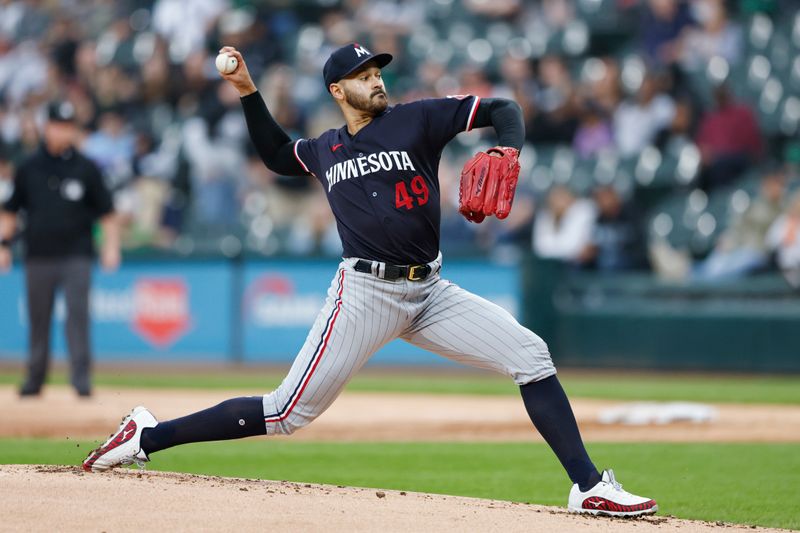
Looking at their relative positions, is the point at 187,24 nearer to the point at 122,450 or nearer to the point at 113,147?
the point at 113,147

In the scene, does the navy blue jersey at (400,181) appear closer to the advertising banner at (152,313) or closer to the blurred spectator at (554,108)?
the advertising banner at (152,313)

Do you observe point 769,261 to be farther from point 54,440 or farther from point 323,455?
point 54,440

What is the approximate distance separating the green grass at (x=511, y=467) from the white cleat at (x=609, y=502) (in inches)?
20.5

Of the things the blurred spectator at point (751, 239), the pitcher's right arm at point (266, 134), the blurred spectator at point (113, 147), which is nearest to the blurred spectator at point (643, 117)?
the blurred spectator at point (751, 239)

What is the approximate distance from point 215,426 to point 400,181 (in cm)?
130

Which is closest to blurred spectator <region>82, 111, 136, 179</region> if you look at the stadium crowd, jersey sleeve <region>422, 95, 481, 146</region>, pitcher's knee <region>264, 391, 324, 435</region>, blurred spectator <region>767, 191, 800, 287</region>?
the stadium crowd

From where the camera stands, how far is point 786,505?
5703 mm

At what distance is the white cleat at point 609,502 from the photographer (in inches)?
194

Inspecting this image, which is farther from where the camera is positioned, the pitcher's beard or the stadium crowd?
the stadium crowd

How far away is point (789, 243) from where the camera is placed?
12.6 meters

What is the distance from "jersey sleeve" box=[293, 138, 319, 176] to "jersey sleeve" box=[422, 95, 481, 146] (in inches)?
22.5

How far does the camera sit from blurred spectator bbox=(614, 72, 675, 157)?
14.6m

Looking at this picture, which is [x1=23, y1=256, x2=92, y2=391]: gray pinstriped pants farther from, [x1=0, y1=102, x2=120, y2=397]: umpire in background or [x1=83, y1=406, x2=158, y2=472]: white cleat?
[x1=83, y1=406, x2=158, y2=472]: white cleat

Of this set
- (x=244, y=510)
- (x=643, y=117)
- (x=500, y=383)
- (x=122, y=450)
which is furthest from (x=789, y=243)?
(x=244, y=510)
